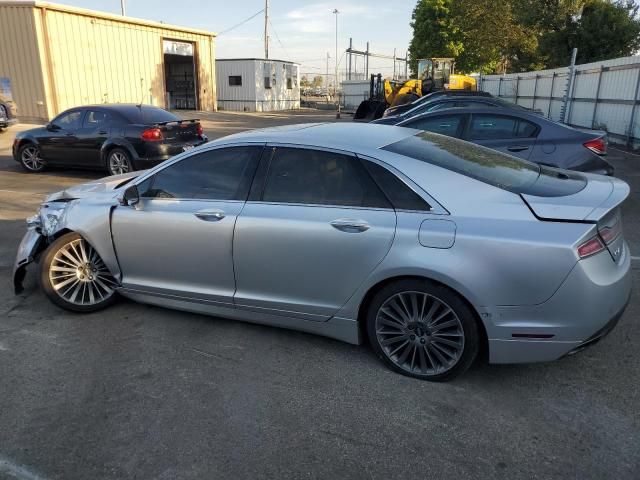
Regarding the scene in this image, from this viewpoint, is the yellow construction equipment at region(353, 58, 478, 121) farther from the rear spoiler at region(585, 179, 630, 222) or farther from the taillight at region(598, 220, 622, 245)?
the taillight at region(598, 220, 622, 245)

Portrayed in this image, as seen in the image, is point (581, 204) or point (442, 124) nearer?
point (581, 204)

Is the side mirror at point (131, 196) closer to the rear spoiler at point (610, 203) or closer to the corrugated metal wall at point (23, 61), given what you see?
the rear spoiler at point (610, 203)

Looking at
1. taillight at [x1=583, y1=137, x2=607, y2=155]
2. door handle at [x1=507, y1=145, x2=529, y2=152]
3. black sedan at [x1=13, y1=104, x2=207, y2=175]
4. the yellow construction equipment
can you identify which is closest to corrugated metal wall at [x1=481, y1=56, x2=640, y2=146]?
the yellow construction equipment

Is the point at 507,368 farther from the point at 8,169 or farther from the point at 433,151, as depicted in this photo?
the point at 8,169

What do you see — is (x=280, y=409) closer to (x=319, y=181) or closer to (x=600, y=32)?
(x=319, y=181)

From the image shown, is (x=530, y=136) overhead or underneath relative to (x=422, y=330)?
overhead

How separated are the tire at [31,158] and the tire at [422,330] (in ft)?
33.8

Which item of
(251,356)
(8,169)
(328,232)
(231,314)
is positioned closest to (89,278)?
(231,314)

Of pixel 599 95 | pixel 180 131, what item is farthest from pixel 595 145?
pixel 599 95

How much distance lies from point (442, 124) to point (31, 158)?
8.67 meters

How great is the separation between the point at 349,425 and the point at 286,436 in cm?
36

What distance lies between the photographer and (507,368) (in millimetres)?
3525

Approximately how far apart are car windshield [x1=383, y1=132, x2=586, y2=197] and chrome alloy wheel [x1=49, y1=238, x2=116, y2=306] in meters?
2.57

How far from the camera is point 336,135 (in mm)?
3816
